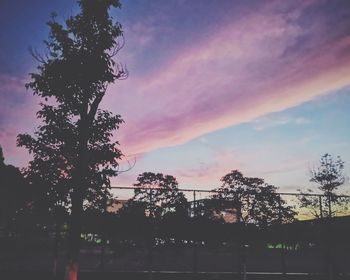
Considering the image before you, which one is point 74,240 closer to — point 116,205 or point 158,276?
point 116,205

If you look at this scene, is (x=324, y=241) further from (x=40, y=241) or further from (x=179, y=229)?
(x=40, y=241)

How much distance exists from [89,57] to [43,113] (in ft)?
10.4

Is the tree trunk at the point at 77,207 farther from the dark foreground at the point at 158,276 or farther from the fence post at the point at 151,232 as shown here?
the fence post at the point at 151,232

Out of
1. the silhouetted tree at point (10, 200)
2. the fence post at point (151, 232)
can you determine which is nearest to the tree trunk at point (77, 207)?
the silhouetted tree at point (10, 200)

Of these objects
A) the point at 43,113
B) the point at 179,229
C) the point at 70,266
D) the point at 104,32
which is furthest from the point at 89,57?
the point at 179,229

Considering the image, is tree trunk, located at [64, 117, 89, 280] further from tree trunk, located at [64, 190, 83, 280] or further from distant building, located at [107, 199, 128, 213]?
distant building, located at [107, 199, 128, 213]

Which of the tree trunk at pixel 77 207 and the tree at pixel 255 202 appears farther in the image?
the tree at pixel 255 202

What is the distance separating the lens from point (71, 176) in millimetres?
15305

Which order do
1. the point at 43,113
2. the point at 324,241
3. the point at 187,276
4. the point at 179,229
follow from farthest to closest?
the point at 324,241 < the point at 179,229 < the point at 187,276 < the point at 43,113

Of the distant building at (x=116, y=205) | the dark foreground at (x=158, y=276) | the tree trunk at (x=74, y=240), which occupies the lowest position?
the dark foreground at (x=158, y=276)

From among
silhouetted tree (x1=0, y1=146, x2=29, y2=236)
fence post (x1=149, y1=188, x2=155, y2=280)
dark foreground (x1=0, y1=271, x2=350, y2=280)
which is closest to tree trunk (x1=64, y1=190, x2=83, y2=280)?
silhouetted tree (x1=0, y1=146, x2=29, y2=236)

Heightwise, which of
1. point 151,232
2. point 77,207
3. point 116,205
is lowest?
point 151,232

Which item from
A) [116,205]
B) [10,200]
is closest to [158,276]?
[116,205]

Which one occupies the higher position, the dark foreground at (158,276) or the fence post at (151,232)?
the fence post at (151,232)
